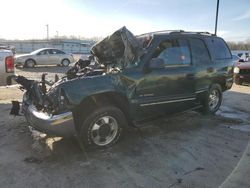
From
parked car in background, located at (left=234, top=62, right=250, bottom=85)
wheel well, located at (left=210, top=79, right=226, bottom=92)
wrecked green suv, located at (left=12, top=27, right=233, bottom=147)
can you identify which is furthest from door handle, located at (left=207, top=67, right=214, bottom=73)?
parked car in background, located at (left=234, top=62, right=250, bottom=85)

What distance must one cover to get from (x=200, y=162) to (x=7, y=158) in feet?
9.72

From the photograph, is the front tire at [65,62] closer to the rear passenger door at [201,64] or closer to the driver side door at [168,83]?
the rear passenger door at [201,64]

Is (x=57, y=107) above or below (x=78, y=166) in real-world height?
above

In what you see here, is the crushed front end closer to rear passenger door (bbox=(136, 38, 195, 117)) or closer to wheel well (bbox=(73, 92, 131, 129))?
wheel well (bbox=(73, 92, 131, 129))

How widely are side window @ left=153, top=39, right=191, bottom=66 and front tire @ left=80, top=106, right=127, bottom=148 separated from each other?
53.8 inches

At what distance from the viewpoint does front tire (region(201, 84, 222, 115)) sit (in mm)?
6863

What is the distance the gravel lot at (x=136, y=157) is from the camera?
389 centimetres

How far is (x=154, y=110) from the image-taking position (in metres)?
5.49

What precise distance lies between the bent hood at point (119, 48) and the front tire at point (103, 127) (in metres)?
0.93

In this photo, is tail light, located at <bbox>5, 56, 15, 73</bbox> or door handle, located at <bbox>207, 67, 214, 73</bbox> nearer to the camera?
door handle, located at <bbox>207, 67, 214, 73</bbox>

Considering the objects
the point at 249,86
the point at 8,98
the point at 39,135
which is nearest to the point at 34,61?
the point at 8,98

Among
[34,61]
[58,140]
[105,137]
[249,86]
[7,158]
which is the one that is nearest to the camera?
[7,158]

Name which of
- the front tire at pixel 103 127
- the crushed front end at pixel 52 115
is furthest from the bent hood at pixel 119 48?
the crushed front end at pixel 52 115

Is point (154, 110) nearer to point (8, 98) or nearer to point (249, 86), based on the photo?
point (8, 98)
